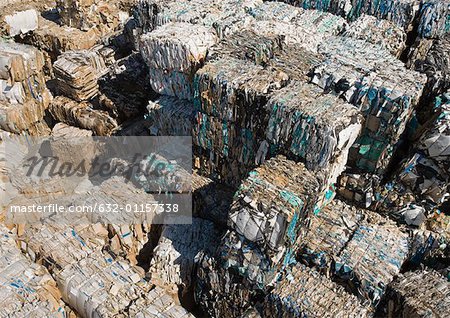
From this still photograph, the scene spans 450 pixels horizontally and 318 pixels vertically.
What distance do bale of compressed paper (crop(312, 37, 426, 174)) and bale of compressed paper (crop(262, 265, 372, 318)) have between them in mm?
1326

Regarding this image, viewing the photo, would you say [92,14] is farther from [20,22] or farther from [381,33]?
[381,33]

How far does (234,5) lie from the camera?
6074 mm

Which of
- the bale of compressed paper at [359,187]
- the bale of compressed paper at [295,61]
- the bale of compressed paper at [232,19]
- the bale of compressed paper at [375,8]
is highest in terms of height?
the bale of compressed paper at [375,8]

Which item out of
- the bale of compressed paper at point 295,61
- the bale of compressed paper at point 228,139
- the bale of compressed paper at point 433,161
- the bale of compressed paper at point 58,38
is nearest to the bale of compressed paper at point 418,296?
the bale of compressed paper at point 433,161

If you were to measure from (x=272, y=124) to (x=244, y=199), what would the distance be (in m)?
0.87

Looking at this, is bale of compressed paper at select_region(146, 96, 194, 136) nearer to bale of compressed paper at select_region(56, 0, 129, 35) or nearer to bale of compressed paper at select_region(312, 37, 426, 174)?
bale of compressed paper at select_region(312, 37, 426, 174)

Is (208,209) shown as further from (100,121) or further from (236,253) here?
(100,121)

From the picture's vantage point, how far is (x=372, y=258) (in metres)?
4.28

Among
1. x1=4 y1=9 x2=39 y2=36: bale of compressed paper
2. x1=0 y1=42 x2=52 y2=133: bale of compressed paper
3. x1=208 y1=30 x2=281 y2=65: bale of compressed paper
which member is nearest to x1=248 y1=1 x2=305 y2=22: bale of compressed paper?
x1=208 y1=30 x2=281 y2=65: bale of compressed paper

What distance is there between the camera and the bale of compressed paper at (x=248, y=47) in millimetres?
4918

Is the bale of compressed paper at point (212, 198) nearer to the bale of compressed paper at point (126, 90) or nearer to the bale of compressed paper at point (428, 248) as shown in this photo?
the bale of compressed paper at point (126, 90)

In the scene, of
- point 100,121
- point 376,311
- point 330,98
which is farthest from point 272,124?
point 100,121

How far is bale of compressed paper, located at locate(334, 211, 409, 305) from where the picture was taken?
4121 millimetres

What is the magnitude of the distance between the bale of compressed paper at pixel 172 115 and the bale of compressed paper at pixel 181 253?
1.30 meters
